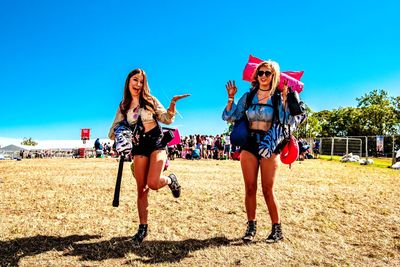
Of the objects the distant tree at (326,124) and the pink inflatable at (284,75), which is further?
the distant tree at (326,124)

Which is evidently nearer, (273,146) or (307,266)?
(307,266)

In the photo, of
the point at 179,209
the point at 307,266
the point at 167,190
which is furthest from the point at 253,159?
the point at 167,190

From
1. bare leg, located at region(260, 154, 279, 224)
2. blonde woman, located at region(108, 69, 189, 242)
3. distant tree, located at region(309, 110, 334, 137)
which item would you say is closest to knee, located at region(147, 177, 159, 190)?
Answer: blonde woman, located at region(108, 69, 189, 242)

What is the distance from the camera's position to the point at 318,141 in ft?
99.7

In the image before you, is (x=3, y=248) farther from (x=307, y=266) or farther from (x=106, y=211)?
(x=307, y=266)

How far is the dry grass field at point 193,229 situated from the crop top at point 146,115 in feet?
4.71

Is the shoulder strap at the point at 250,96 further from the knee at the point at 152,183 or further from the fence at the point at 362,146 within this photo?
the fence at the point at 362,146

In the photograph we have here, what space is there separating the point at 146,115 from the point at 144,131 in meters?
0.20

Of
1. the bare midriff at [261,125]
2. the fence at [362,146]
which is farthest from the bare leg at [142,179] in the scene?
the fence at [362,146]

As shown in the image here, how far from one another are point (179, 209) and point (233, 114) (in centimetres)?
237

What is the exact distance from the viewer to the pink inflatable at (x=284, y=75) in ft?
14.0

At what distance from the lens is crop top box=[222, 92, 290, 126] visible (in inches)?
162

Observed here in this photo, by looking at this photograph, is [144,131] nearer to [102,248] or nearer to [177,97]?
[177,97]

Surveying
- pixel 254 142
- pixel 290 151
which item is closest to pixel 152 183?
pixel 254 142
